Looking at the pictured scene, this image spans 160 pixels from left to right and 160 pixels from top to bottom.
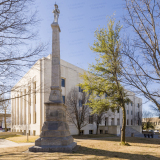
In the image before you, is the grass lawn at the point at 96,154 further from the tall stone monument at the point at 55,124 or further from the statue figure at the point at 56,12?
the statue figure at the point at 56,12

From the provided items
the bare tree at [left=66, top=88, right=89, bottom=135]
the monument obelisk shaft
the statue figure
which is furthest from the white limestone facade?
the monument obelisk shaft

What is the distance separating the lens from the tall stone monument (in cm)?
1010

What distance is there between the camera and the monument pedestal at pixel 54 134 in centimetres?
993

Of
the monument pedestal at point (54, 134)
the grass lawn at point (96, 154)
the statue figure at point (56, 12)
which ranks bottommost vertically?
the grass lawn at point (96, 154)

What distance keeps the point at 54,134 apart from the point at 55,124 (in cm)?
63

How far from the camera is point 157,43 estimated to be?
712cm

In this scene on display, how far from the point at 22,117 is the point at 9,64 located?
32.7 metres

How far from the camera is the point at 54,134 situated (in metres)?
10.6

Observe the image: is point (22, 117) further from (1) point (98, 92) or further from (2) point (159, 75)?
(2) point (159, 75)

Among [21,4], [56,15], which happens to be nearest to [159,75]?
[21,4]

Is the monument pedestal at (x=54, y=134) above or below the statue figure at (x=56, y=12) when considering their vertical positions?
below

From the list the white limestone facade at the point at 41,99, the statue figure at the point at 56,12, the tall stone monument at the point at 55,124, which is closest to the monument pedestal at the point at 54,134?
the tall stone monument at the point at 55,124

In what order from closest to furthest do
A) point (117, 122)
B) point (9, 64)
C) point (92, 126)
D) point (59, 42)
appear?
point (9, 64) < point (59, 42) < point (92, 126) < point (117, 122)

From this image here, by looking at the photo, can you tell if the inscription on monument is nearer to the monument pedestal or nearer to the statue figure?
the monument pedestal
